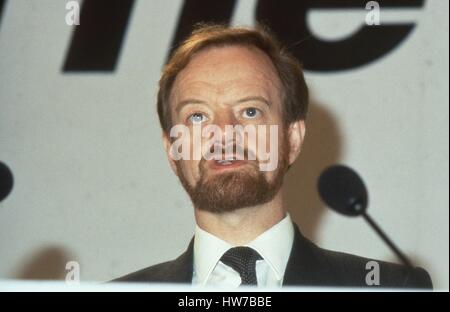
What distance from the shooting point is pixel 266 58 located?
2297mm

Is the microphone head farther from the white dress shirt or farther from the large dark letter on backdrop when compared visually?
the large dark letter on backdrop

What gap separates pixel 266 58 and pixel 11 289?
827 millimetres

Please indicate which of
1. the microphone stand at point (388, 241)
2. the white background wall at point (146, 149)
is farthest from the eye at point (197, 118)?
the microphone stand at point (388, 241)

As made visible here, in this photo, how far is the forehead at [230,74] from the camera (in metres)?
2.27

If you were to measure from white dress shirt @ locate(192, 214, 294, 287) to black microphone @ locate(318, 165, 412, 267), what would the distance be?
0.12 meters

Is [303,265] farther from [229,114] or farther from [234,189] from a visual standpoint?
[229,114]

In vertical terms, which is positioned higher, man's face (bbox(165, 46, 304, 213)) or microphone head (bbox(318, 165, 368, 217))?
man's face (bbox(165, 46, 304, 213))

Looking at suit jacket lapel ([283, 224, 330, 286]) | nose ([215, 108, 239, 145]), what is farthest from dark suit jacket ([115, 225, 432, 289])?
nose ([215, 108, 239, 145])

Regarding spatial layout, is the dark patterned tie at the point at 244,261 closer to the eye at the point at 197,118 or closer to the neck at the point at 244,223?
the neck at the point at 244,223

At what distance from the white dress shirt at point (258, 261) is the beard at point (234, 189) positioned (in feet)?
0.23

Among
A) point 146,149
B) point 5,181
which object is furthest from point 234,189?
point 5,181

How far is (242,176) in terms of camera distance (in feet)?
7.36

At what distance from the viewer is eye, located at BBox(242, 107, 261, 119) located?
2.25 meters

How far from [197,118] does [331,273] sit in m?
0.48
